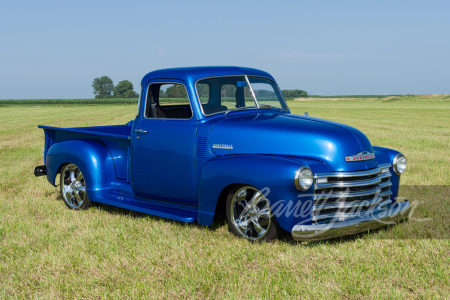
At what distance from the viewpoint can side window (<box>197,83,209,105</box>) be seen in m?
5.26

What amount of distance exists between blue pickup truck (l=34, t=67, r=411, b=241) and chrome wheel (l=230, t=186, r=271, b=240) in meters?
0.01

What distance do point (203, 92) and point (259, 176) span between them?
5.16 ft

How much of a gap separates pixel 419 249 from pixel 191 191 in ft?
8.16

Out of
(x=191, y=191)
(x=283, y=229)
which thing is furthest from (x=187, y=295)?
(x=191, y=191)

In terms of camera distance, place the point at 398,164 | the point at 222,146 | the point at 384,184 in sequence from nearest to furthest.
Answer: the point at 384,184, the point at 222,146, the point at 398,164

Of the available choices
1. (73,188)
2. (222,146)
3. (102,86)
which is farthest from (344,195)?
(102,86)

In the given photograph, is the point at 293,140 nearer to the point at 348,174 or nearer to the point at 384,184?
the point at 348,174

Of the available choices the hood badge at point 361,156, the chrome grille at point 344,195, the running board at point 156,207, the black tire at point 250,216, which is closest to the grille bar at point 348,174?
the chrome grille at point 344,195

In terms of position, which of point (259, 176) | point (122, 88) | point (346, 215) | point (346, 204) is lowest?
point (346, 215)

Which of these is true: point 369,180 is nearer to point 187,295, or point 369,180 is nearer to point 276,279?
point 276,279

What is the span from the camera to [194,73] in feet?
17.6

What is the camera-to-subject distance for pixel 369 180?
439 centimetres

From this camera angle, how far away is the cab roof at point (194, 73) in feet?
17.6

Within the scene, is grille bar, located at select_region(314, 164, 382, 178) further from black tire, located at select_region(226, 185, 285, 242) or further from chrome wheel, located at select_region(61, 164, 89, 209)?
chrome wheel, located at select_region(61, 164, 89, 209)
